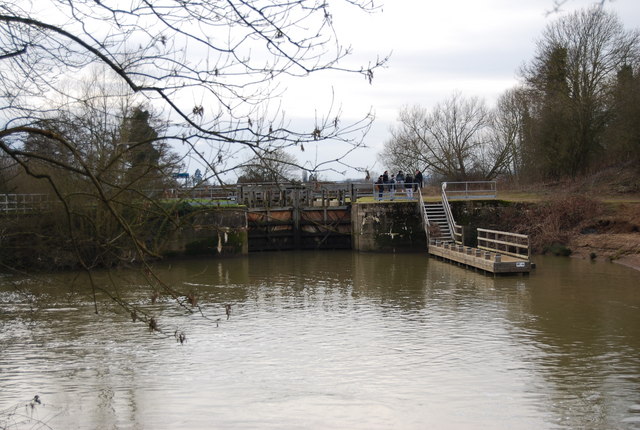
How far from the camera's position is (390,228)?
27875mm

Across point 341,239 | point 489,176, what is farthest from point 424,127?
point 341,239

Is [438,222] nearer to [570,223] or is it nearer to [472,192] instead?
[472,192]

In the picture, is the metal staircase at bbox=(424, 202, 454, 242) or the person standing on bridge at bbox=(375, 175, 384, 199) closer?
the metal staircase at bbox=(424, 202, 454, 242)

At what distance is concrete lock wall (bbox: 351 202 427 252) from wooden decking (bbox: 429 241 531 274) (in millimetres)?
3425

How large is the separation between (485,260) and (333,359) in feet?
A: 34.5

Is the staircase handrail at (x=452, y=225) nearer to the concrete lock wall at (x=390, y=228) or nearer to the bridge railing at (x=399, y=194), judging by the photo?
the concrete lock wall at (x=390, y=228)

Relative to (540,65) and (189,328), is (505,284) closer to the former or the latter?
(189,328)

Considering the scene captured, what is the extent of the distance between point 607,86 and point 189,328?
1035 inches

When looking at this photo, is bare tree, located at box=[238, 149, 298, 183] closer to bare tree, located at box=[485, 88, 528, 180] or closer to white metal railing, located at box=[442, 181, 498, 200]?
white metal railing, located at box=[442, 181, 498, 200]

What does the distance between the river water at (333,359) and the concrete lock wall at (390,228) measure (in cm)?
1027

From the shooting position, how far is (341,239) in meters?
29.0

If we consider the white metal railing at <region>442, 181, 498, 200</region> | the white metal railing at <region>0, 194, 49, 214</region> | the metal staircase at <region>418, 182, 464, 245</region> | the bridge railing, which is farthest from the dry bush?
the white metal railing at <region>0, 194, 49, 214</region>

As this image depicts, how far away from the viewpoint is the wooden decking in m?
19.1

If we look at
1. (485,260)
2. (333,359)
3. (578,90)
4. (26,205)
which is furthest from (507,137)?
(333,359)
